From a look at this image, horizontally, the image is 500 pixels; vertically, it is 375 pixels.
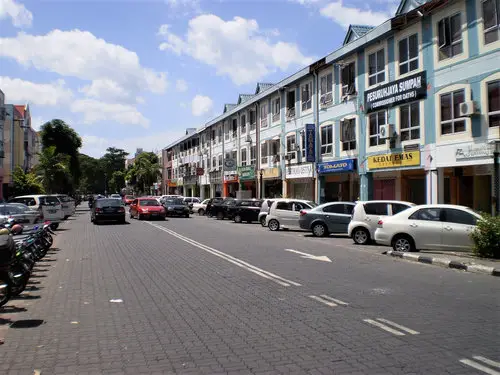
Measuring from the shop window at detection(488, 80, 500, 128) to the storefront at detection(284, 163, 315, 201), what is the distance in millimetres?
13661

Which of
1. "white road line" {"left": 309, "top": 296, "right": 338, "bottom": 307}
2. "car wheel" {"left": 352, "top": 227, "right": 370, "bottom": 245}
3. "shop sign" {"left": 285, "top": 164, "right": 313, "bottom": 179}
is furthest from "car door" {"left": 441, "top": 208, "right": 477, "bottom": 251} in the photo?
"shop sign" {"left": 285, "top": 164, "right": 313, "bottom": 179}

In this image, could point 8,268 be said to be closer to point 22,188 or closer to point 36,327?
point 36,327

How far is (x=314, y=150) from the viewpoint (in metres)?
29.5

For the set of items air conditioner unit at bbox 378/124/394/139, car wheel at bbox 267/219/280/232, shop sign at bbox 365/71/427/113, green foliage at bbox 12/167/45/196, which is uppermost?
shop sign at bbox 365/71/427/113

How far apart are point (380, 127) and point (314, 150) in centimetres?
696

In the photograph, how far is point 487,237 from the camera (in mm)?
12219

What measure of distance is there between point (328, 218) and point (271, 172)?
55.4ft

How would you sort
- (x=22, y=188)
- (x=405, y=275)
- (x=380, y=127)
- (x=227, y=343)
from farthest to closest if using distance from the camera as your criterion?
1. (x=22, y=188)
2. (x=380, y=127)
3. (x=405, y=275)
4. (x=227, y=343)

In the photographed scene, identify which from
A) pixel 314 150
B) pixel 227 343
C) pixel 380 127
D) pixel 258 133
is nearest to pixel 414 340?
pixel 227 343

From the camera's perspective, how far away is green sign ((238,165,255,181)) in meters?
40.6

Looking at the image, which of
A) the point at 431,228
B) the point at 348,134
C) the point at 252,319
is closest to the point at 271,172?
the point at 348,134

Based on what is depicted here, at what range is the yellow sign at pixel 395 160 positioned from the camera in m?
21.3

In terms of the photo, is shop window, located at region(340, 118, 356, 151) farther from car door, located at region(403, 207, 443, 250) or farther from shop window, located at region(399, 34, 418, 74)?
car door, located at region(403, 207, 443, 250)

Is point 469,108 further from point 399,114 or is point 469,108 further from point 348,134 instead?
point 348,134
